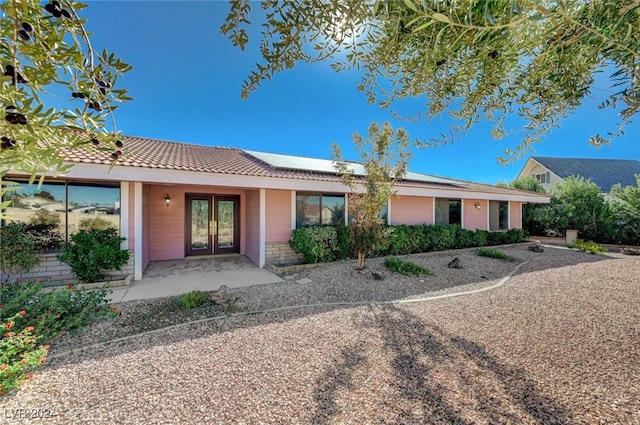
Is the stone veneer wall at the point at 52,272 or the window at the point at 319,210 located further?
the window at the point at 319,210

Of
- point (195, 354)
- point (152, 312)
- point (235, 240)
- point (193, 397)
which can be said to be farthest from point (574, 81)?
point (235, 240)

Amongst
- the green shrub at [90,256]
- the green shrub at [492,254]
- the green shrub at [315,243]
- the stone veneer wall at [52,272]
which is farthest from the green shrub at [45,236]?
the green shrub at [492,254]

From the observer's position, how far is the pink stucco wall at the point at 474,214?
579 inches

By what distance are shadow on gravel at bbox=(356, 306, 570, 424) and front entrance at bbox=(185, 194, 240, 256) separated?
894 cm

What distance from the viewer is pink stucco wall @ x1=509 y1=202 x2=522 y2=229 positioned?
55.6ft

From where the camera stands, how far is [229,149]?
14617 millimetres

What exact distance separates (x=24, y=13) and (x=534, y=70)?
317 cm

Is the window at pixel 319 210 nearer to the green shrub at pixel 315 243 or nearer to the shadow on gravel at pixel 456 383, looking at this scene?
the green shrub at pixel 315 243

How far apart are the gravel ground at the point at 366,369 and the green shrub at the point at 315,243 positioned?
11.7ft

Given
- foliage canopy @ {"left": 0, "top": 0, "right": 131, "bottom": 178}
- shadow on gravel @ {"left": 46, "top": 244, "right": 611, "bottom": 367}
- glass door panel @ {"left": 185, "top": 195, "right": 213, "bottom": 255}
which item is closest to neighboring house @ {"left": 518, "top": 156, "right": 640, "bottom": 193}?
shadow on gravel @ {"left": 46, "top": 244, "right": 611, "bottom": 367}

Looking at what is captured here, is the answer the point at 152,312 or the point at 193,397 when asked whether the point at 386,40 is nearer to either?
the point at 193,397

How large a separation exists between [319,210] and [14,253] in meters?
8.47

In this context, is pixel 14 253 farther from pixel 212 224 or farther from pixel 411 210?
pixel 411 210

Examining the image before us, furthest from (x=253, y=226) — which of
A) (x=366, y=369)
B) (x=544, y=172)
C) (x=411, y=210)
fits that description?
(x=544, y=172)
